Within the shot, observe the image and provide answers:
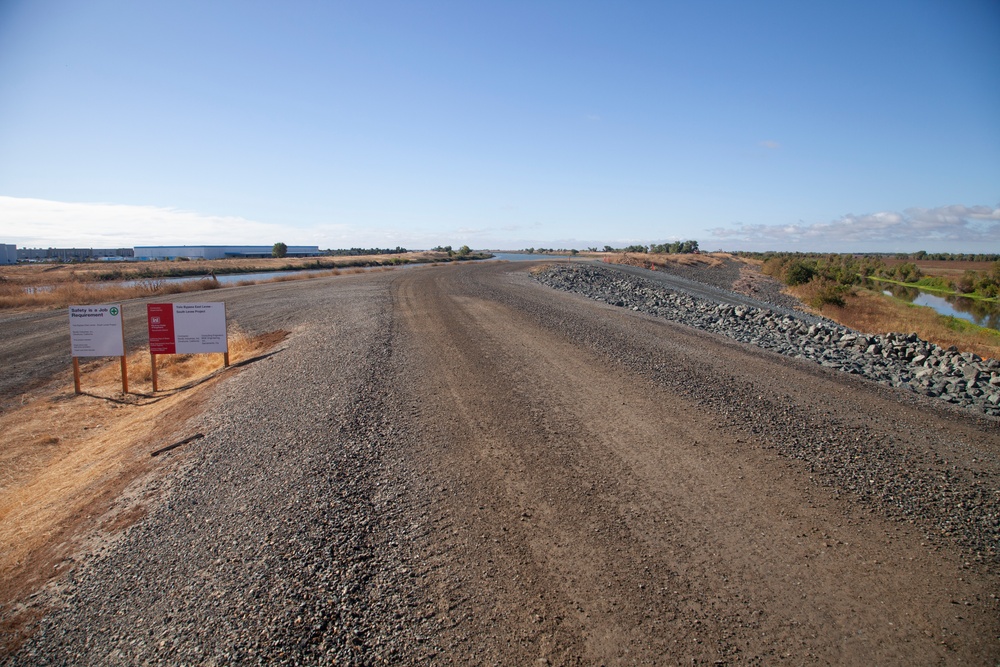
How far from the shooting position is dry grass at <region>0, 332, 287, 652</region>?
5.00 metres

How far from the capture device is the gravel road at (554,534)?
3.46 metres

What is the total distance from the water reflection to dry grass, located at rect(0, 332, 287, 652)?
50.5 meters

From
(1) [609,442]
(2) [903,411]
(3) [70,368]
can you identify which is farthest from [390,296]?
(2) [903,411]

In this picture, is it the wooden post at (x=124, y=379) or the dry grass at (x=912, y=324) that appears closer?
the wooden post at (x=124, y=379)

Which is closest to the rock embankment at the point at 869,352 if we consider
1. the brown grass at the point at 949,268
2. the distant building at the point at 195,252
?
the brown grass at the point at 949,268

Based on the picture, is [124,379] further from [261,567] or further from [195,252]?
[195,252]

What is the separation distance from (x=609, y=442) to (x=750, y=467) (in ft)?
5.80

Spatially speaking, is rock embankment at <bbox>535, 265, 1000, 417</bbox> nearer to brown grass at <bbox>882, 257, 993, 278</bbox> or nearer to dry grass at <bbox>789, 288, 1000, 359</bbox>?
dry grass at <bbox>789, 288, 1000, 359</bbox>

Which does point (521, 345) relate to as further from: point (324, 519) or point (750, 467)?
point (324, 519)

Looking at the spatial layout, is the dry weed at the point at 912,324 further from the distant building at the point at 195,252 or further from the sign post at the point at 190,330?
the distant building at the point at 195,252

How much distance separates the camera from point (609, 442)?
6719 millimetres

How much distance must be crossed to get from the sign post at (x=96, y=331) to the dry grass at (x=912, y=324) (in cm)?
2884

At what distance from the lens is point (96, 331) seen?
37.8 feet

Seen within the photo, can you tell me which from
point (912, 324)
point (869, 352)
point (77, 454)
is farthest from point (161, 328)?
point (912, 324)
